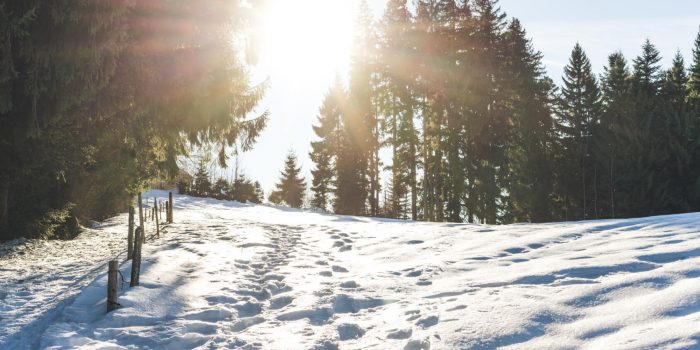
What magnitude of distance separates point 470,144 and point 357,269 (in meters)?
16.2

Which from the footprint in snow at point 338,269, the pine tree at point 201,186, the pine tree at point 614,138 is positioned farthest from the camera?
the pine tree at point 201,186

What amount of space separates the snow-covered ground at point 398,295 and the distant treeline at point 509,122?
1341 centimetres

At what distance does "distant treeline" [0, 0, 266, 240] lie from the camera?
6844mm

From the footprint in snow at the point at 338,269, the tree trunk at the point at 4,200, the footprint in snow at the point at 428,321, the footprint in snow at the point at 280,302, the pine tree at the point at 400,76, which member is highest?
the pine tree at the point at 400,76

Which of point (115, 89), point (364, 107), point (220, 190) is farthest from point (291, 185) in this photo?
point (115, 89)

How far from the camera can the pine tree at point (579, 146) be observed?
101 ft

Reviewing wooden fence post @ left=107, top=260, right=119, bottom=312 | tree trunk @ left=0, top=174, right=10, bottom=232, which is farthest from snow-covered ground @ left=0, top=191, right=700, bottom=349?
tree trunk @ left=0, top=174, right=10, bottom=232

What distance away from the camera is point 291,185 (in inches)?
1978

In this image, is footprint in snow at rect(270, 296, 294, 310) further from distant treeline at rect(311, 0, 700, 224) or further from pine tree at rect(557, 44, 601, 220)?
pine tree at rect(557, 44, 601, 220)

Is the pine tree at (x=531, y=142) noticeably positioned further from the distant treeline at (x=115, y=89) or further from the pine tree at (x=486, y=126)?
the distant treeline at (x=115, y=89)

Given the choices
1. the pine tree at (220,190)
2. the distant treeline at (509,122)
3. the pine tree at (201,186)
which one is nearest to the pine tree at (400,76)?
the distant treeline at (509,122)

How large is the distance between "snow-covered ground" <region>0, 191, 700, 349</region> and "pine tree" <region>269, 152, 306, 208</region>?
3877cm

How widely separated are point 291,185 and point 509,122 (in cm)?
3034

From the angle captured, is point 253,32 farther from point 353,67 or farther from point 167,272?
point 353,67
